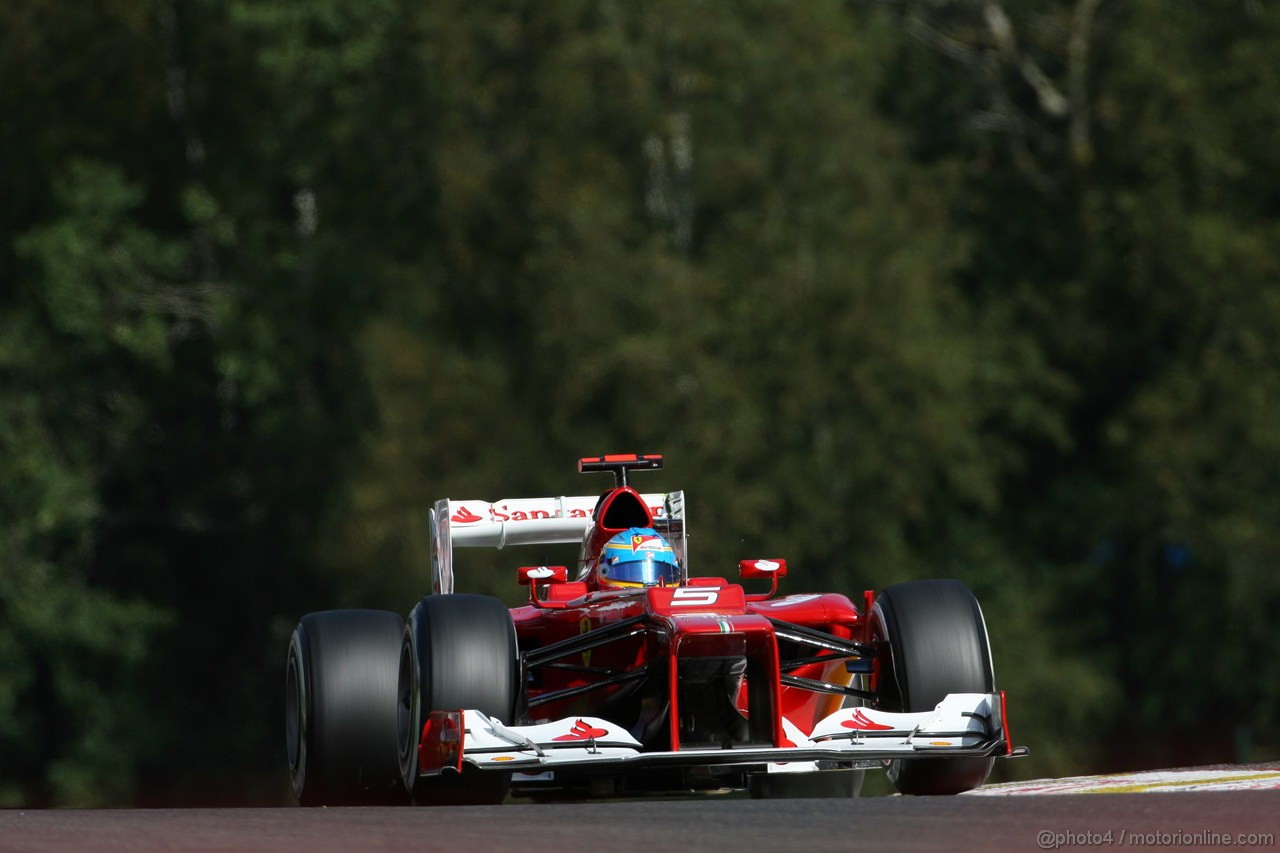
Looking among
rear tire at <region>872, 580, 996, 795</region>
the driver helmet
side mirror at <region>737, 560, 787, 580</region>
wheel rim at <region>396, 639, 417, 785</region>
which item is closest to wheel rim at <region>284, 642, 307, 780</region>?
wheel rim at <region>396, 639, 417, 785</region>

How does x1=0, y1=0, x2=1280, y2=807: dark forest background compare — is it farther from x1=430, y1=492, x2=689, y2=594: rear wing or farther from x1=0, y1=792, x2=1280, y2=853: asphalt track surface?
x1=0, y1=792, x2=1280, y2=853: asphalt track surface

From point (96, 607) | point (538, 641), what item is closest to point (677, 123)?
point (96, 607)

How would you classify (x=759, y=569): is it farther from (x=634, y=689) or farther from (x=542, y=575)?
(x=634, y=689)

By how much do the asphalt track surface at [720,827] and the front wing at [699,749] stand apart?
0.88 meters

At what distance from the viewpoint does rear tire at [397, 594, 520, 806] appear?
1155cm

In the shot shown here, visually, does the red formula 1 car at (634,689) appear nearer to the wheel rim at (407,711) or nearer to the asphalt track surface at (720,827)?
the wheel rim at (407,711)

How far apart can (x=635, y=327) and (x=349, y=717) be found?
62.1 feet

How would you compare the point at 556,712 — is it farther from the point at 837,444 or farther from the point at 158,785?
the point at 158,785

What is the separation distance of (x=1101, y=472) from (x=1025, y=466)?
148cm

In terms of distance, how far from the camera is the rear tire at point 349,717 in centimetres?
1277

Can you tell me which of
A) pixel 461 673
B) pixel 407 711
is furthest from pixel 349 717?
pixel 461 673

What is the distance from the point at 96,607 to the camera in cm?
3656

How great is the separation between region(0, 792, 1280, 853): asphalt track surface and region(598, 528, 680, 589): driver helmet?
9.87 ft

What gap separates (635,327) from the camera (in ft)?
103
